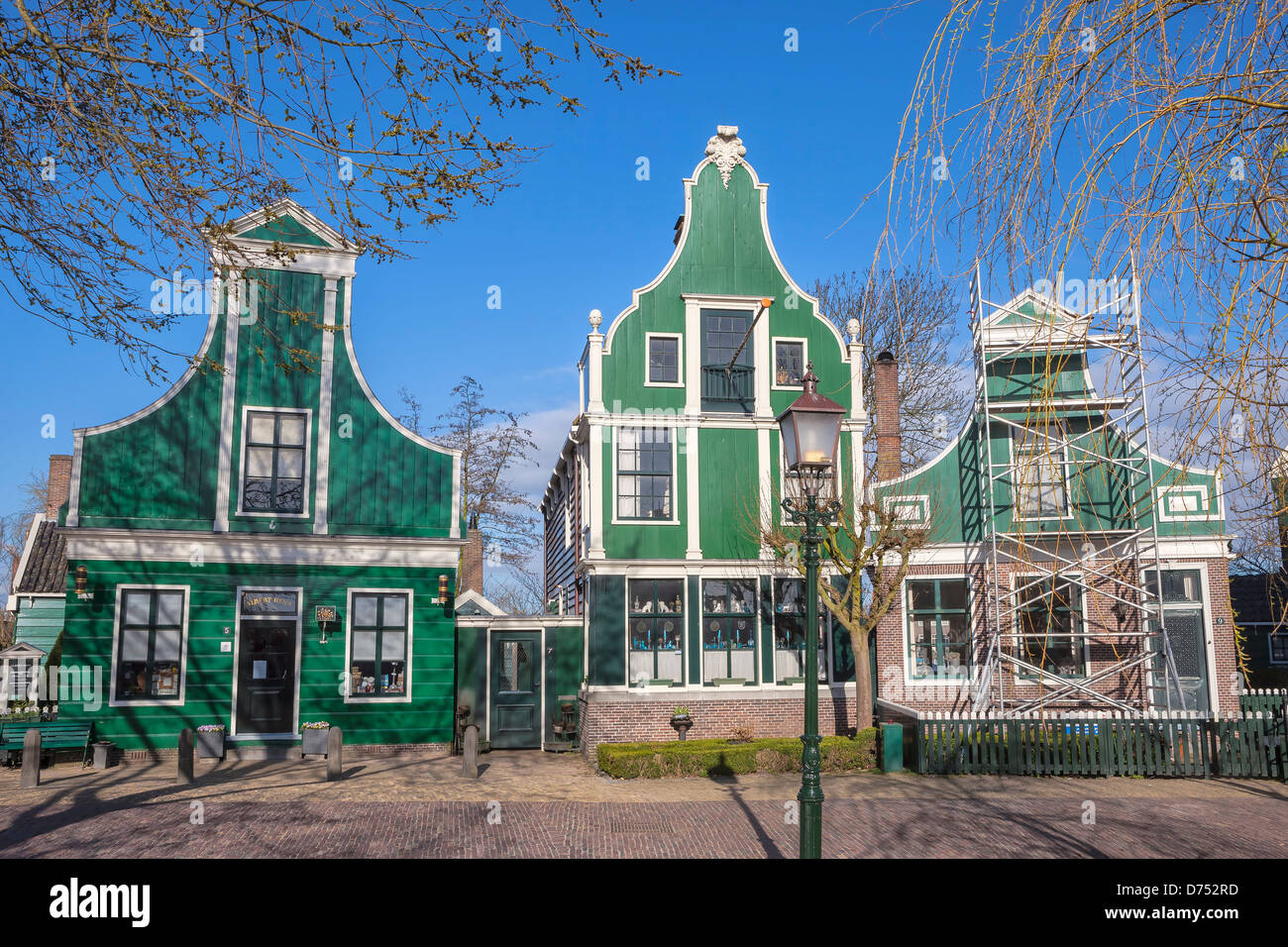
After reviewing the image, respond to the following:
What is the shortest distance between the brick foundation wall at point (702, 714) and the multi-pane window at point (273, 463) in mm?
6996

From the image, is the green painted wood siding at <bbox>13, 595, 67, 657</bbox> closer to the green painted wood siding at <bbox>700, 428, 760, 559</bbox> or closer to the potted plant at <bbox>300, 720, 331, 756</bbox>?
the potted plant at <bbox>300, 720, 331, 756</bbox>

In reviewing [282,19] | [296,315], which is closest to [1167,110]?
[282,19]

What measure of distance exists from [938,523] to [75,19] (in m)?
18.0

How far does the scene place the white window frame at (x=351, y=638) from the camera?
18047 mm

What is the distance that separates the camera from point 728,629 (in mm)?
19250

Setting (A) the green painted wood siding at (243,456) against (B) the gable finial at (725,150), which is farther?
(B) the gable finial at (725,150)

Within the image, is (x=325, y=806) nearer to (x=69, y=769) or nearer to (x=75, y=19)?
(x=69, y=769)

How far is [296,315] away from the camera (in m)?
7.51

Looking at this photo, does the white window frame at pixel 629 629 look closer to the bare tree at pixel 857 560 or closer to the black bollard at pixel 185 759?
the bare tree at pixel 857 560

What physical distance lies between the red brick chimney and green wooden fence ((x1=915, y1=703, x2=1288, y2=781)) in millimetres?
6766

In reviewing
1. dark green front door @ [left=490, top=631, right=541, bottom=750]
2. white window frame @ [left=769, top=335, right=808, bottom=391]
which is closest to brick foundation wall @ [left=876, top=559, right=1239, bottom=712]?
white window frame @ [left=769, top=335, right=808, bottom=391]

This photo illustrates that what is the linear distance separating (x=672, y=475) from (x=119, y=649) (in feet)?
35.6

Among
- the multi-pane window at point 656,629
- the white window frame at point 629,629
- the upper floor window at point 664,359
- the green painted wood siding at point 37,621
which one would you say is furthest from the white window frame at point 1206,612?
the green painted wood siding at point 37,621
